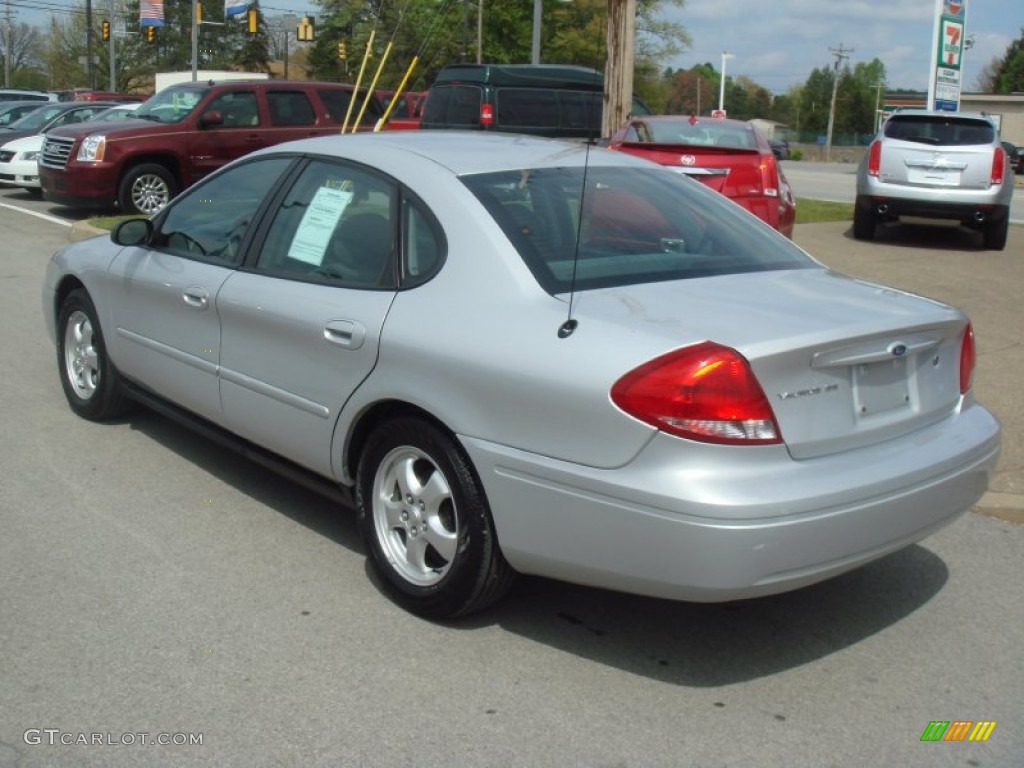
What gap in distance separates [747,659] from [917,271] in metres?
8.60

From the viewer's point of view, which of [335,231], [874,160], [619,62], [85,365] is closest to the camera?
[335,231]

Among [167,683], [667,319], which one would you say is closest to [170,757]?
[167,683]

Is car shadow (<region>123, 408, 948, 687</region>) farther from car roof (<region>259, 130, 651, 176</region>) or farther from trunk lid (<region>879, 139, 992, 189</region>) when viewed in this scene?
trunk lid (<region>879, 139, 992, 189</region>)

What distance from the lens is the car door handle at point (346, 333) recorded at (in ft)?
13.5

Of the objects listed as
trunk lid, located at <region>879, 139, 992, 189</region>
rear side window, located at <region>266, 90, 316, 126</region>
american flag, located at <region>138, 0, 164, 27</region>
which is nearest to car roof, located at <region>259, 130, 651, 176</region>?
trunk lid, located at <region>879, 139, 992, 189</region>

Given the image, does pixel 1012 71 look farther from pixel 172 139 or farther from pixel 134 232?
pixel 134 232

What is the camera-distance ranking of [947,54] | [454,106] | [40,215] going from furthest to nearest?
1. [947,54]
2. [454,106]
3. [40,215]

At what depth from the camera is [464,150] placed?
4.53 metres

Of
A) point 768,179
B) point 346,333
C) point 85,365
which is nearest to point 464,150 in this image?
point 346,333

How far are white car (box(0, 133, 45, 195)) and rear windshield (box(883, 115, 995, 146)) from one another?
1312 cm

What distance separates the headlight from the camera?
14875 mm

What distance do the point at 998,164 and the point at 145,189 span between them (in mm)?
10620

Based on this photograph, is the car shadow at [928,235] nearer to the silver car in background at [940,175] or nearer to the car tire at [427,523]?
the silver car in background at [940,175]

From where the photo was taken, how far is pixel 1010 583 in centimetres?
447
